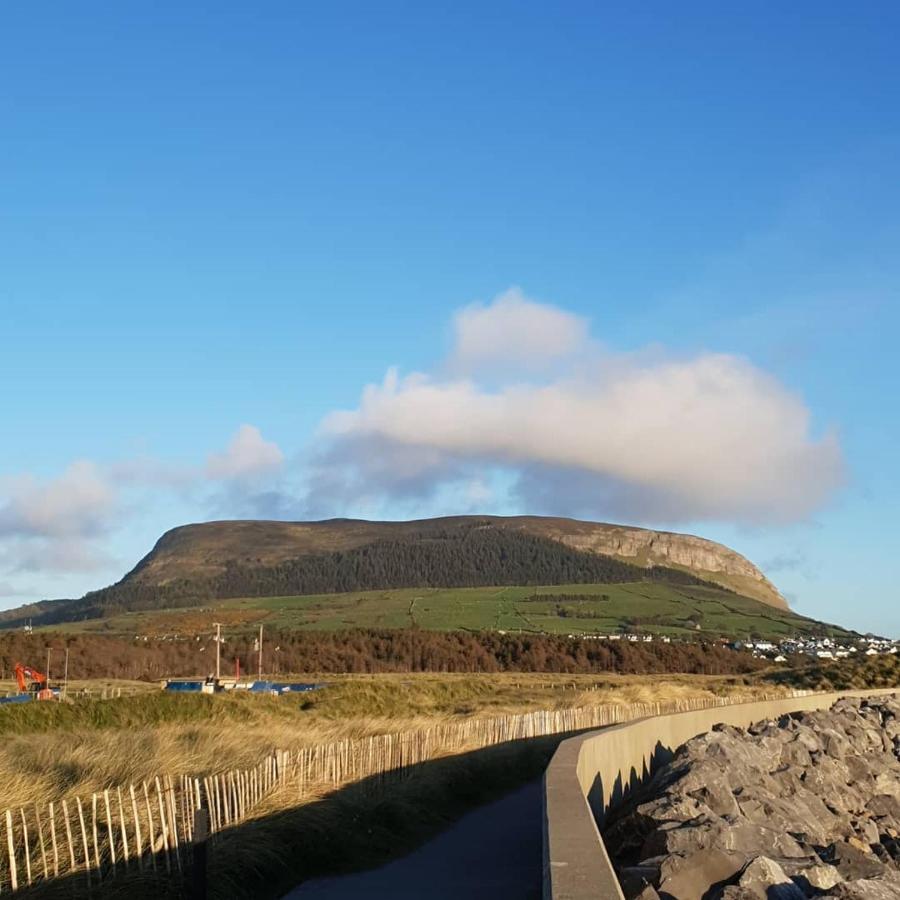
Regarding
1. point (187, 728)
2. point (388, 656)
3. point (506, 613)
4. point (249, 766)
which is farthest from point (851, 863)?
point (506, 613)

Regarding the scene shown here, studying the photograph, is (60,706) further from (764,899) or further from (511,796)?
(764,899)

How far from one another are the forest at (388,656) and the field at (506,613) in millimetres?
29846

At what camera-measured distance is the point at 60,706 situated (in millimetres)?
26141

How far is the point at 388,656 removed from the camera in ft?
327

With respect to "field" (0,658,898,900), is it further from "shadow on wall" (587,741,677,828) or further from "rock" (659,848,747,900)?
"rock" (659,848,747,900)

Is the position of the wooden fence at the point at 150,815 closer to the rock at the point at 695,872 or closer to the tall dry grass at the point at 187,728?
the tall dry grass at the point at 187,728

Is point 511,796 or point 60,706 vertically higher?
point 60,706

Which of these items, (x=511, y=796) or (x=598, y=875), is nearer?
(x=598, y=875)

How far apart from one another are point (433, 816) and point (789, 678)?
2263 inches

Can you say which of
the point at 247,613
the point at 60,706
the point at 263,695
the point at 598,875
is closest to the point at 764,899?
the point at 598,875

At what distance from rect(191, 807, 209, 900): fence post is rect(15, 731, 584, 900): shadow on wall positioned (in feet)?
0.31

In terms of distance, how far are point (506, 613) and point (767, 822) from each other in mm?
142651

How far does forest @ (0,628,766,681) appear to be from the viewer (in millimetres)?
92625

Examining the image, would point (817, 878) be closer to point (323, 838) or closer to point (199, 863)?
point (199, 863)
